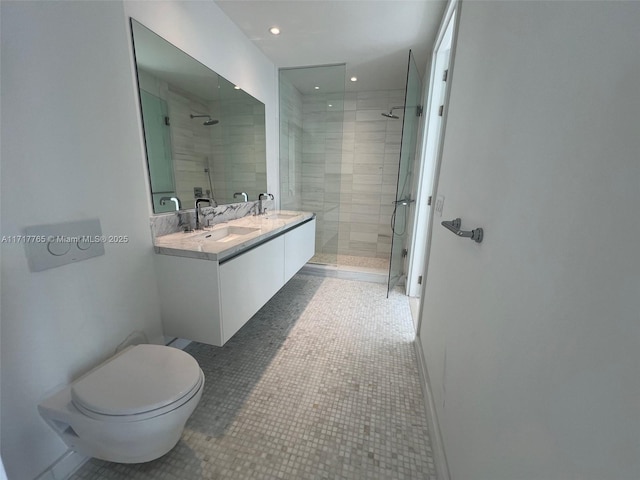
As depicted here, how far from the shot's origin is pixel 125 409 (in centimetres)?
89

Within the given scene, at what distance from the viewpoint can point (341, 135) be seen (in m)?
3.55

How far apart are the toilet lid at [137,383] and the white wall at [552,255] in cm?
107

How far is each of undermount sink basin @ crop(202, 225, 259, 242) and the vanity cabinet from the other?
32cm

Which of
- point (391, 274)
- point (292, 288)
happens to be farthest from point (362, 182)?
point (292, 288)

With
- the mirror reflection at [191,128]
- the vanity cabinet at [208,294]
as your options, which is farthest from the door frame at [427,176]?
the mirror reflection at [191,128]

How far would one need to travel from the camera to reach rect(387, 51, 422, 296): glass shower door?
248 centimetres

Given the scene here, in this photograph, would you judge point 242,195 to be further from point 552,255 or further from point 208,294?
point 552,255

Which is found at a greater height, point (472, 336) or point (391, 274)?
point (472, 336)

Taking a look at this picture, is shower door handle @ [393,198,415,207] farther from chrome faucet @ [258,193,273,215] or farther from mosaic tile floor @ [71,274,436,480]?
chrome faucet @ [258,193,273,215]

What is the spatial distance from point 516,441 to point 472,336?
335 millimetres

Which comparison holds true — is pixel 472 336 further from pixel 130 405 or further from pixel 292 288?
pixel 292 288

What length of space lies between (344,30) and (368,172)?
1.83 m

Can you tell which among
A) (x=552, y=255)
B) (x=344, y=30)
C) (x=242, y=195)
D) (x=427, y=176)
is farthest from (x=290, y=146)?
(x=552, y=255)

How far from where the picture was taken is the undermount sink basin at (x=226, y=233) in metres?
1.82
